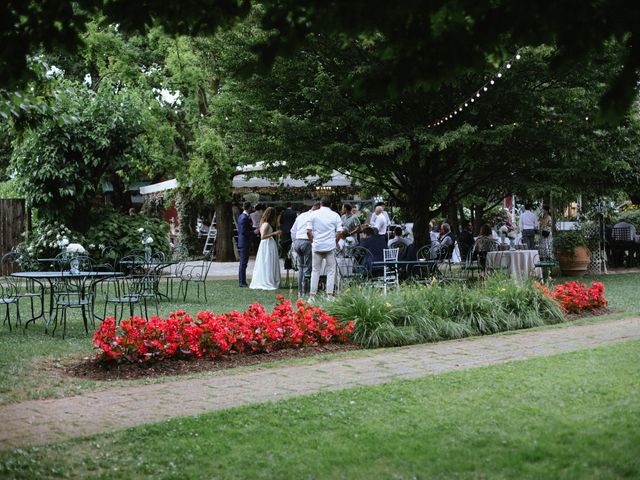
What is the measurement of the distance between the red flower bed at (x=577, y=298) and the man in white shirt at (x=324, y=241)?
376cm

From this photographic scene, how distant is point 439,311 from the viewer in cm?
1069

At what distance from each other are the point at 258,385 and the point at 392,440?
2.33 meters

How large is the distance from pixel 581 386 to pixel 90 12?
483cm

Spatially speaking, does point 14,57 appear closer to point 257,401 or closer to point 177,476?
point 177,476

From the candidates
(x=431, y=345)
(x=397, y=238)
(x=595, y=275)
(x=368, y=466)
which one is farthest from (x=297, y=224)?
(x=368, y=466)

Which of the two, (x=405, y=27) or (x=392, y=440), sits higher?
(x=405, y=27)

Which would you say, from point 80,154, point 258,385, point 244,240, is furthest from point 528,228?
point 258,385

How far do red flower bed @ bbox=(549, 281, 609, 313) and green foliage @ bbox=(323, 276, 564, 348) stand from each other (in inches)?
24.9

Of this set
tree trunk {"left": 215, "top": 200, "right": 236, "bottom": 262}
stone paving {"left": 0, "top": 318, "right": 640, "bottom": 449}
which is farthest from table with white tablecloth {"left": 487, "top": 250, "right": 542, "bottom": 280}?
tree trunk {"left": 215, "top": 200, "right": 236, "bottom": 262}

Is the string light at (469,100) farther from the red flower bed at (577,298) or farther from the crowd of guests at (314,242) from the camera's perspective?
the red flower bed at (577,298)

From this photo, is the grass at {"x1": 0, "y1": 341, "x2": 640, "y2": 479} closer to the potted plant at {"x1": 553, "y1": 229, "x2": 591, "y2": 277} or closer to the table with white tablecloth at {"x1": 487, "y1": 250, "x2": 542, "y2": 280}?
the table with white tablecloth at {"x1": 487, "y1": 250, "x2": 542, "y2": 280}

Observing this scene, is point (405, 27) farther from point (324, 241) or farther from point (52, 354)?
point (324, 241)

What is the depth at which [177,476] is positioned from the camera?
4.56 metres

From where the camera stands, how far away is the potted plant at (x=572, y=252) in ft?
68.9
